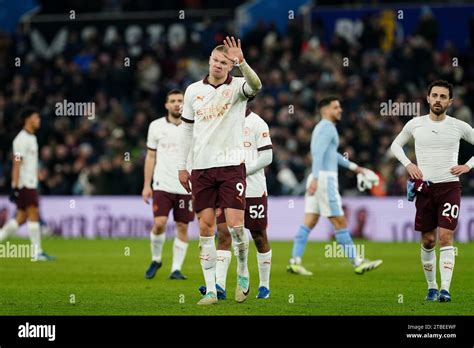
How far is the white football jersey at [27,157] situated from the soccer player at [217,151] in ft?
26.5

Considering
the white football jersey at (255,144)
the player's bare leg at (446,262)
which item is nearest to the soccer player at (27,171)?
the white football jersey at (255,144)

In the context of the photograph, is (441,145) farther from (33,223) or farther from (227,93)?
(33,223)

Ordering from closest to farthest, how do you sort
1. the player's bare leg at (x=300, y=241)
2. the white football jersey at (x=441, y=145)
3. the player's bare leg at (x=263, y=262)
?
the white football jersey at (x=441, y=145) → the player's bare leg at (x=263, y=262) → the player's bare leg at (x=300, y=241)

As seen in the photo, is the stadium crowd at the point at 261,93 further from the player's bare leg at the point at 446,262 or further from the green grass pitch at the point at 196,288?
the player's bare leg at the point at 446,262

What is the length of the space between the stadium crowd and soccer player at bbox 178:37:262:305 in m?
14.7

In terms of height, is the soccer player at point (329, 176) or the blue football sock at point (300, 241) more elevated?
the soccer player at point (329, 176)

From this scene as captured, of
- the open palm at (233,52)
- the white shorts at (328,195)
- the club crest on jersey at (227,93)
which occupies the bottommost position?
A: the white shorts at (328,195)

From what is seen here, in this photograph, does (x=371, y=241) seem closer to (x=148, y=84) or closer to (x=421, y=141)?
(x=148, y=84)

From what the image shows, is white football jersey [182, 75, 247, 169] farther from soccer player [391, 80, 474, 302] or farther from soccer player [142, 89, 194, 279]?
soccer player [142, 89, 194, 279]

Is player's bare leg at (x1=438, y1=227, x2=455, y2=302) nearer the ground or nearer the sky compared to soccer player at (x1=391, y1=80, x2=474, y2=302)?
nearer the ground

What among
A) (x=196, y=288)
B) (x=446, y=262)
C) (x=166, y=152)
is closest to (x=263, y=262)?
(x=196, y=288)

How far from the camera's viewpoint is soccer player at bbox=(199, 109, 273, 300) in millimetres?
14055

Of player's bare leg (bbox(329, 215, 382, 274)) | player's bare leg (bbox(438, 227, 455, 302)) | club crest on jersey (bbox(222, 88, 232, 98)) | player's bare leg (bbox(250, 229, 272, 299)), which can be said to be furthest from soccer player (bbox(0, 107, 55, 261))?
player's bare leg (bbox(438, 227, 455, 302))

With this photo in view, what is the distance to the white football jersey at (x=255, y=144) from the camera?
579 inches
